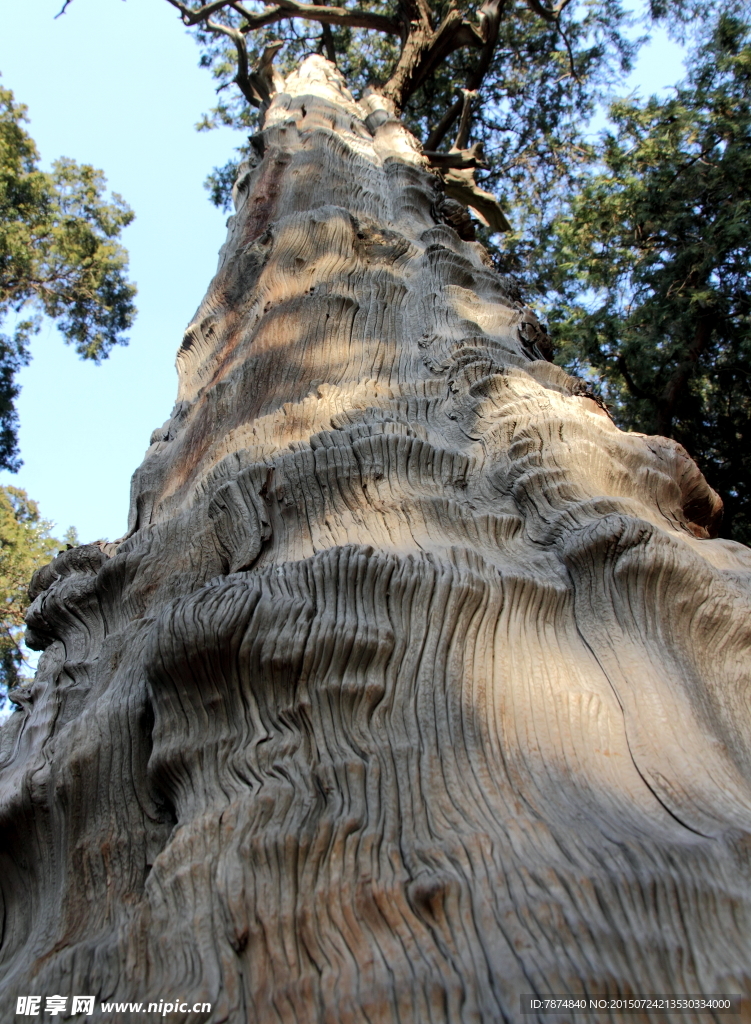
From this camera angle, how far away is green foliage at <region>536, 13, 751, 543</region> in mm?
6582

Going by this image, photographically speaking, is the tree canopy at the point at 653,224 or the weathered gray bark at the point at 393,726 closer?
the weathered gray bark at the point at 393,726

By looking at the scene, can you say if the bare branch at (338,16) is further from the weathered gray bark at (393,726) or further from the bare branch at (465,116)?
the weathered gray bark at (393,726)

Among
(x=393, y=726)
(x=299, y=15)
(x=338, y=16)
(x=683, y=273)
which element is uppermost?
(x=299, y=15)

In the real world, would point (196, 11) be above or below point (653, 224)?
above

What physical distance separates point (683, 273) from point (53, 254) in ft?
30.0

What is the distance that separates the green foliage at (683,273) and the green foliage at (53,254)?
738 centimetres

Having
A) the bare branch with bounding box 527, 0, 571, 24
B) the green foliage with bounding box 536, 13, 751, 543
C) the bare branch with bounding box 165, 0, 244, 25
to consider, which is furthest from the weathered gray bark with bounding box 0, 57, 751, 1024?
the bare branch with bounding box 527, 0, 571, 24

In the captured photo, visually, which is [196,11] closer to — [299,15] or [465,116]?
[299,15]

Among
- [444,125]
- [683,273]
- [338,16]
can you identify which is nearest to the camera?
[683,273]

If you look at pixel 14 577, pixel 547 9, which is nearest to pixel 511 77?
pixel 547 9

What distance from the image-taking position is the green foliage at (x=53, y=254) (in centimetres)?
1103

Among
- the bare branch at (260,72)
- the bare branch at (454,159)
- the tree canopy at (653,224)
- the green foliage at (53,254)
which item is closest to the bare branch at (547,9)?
the tree canopy at (653,224)

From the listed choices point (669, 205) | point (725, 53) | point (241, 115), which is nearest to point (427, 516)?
point (669, 205)

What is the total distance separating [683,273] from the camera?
6.76 meters
